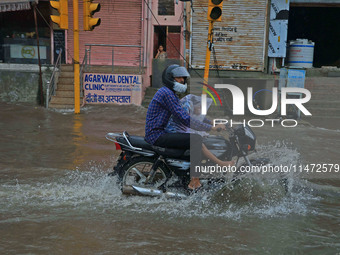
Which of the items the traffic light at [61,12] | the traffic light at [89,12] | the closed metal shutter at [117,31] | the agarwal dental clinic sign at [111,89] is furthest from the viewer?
the closed metal shutter at [117,31]

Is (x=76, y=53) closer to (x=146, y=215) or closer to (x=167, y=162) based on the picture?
(x=167, y=162)

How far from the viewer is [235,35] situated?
1689cm

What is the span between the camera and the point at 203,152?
5250 millimetres

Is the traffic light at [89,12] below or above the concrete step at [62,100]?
above

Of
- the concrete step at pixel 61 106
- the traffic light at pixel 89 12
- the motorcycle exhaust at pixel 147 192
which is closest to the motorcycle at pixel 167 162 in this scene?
the motorcycle exhaust at pixel 147 192

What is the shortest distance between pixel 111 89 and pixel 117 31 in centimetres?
406

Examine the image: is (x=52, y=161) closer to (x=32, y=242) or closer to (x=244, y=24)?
(x=32, y=242)

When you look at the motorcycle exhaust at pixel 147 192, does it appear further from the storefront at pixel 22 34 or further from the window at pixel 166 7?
the window at pixel 166 7

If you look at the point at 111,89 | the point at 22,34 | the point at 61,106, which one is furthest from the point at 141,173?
Answer: the point at 22,34

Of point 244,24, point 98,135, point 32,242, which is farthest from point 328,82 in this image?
point 32,242

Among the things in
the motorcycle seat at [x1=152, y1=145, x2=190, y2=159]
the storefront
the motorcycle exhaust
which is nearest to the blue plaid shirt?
the motorcycle seat at [x1=152, y1=145, x2=190, y2=159]

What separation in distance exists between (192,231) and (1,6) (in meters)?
15.3

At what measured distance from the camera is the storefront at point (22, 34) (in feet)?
56.5

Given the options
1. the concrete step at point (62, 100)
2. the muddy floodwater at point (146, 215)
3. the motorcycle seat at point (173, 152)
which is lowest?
the muddy floodwater at point (146, 215)
